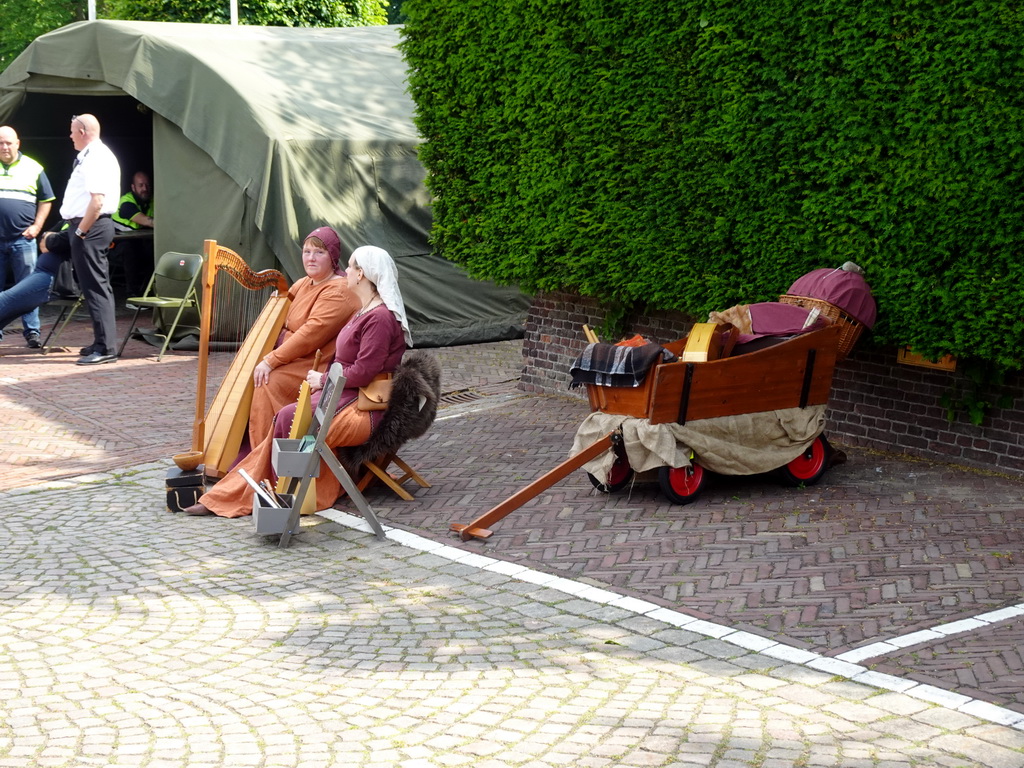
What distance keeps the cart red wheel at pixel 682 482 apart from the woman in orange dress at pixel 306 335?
91.7 inches

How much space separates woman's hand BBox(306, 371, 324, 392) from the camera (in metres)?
7.73

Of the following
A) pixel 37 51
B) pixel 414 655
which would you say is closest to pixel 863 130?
pixel 414 655

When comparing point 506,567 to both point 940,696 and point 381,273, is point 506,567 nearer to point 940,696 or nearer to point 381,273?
point 381,273

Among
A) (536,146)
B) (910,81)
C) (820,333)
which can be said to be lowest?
(820,333)

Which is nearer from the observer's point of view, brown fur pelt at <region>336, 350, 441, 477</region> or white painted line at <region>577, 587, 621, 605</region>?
white painted line at <region>577, 587, 621, 605</region>

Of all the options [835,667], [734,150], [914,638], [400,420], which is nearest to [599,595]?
[835,667]

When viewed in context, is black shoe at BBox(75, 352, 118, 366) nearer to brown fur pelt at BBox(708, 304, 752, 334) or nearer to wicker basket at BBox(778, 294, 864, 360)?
brown fur pelt at BBox(708, 304, 752, 334)

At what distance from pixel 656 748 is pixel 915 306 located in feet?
15.2

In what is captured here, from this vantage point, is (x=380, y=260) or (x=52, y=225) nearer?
(x=380, y=260)

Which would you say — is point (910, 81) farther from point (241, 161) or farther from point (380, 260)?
point (241, 161)

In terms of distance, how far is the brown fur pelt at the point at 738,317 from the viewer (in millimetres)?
8211

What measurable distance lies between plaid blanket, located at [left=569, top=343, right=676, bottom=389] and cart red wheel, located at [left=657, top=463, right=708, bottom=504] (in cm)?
63

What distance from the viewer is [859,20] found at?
8188 mm

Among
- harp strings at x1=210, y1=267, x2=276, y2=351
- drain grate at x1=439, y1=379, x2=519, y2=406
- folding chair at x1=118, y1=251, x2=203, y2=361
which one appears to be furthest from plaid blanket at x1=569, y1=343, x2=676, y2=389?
folding chair at x1=118, y1=251, x2=203, y2=361
